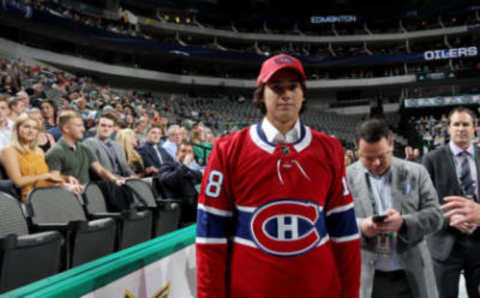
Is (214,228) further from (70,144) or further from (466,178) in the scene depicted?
(70,144)

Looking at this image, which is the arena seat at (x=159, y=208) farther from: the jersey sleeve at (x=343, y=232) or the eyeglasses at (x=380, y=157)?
the jersey sleeve at (x=343, y=232)

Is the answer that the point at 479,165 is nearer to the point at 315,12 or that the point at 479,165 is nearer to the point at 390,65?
the point at 390,65

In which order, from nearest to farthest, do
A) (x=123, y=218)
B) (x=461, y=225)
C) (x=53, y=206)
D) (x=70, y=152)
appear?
(x=461, y=225), (x=53, y=206), (x=123, y=218), (x=70, y=152)

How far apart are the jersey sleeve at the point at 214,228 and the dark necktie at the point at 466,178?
1756 millimetres

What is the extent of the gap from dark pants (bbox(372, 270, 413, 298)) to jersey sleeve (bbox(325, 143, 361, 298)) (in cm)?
64

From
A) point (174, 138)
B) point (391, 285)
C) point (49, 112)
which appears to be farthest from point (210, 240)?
point (49, 112)

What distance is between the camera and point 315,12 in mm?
30922

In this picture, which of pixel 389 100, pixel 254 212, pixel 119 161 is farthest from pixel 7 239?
pixel 389 100

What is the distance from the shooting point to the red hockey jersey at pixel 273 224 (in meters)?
1.14

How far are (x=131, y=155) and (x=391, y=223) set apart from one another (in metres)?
3.85

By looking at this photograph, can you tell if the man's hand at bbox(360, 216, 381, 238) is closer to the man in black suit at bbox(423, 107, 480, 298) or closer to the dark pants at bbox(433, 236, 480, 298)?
the man in black suit at bbox(423, 107, 480, 298)

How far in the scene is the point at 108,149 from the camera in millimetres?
4270

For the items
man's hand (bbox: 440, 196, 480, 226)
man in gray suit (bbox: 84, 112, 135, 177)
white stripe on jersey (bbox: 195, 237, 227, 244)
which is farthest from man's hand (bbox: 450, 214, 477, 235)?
man in gray suit (bbox: 84, 112, 135, 177)

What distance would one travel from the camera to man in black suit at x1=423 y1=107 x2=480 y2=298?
7.06 ft
